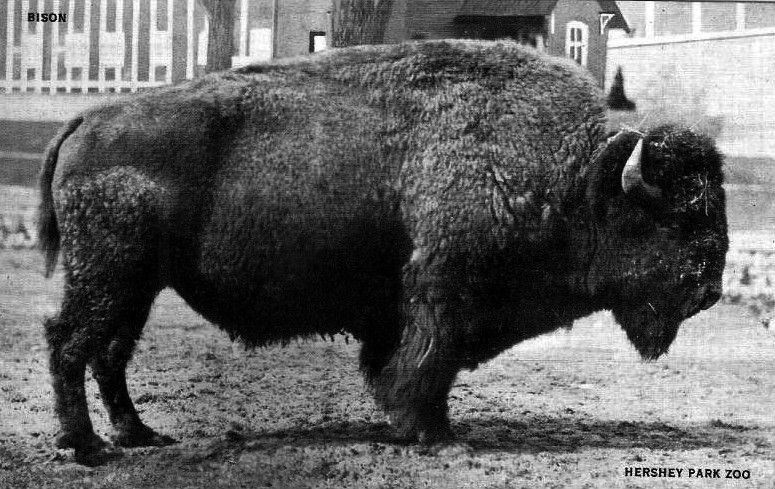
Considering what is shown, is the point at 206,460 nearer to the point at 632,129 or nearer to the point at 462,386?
the point at 462,386

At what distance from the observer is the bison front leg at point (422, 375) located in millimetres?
3242

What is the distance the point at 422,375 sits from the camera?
327 cm

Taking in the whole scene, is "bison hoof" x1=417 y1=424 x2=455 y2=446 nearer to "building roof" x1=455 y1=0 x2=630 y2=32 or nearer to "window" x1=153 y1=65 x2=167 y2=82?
"building roof" x1=455 y1=0 x2=630 y2=32

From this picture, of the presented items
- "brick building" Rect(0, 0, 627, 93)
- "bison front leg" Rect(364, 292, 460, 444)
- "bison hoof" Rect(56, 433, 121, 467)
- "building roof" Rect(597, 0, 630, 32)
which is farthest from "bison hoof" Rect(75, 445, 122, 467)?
"building roof" Rect(597, 0, 630, 32)

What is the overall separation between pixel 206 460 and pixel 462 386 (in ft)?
3.38

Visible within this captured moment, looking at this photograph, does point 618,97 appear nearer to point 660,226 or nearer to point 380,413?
point 660,226

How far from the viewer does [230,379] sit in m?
3.71

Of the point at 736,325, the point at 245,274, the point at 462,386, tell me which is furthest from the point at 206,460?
the point at 736,325

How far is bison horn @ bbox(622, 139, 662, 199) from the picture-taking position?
10.6 feet

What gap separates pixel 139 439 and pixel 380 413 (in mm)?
891

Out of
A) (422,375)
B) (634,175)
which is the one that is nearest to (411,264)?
(422,375)

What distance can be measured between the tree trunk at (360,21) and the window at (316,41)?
1.8 inches

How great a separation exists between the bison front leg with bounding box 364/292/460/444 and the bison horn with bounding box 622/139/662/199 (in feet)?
2.43

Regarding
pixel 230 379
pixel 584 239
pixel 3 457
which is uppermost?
pixel 584 239
